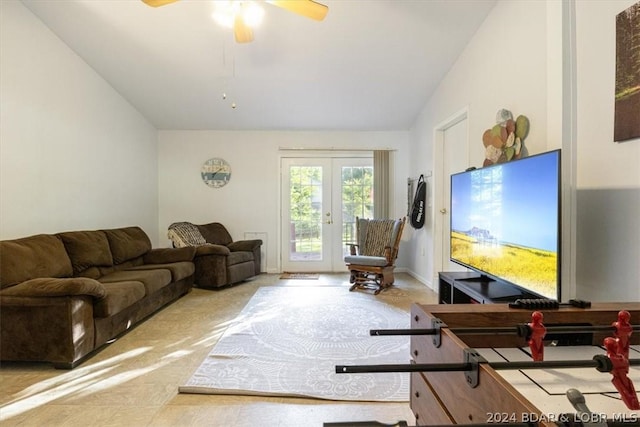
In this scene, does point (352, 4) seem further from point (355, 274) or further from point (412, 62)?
point (355, 274)

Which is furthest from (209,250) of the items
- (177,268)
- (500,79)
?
(500,79)

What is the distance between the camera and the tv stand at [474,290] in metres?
2.00

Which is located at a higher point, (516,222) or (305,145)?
(305,145)

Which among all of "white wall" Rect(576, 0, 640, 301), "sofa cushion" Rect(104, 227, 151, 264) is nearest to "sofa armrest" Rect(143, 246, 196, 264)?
"sofa cushion" Rect(104, 227, 151, 264)

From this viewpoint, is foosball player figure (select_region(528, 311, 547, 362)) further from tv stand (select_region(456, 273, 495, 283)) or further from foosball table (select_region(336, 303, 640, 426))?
tv stand (select_region(456, 273, 495, 283))

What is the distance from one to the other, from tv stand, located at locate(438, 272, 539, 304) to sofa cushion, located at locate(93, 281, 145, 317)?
248cm

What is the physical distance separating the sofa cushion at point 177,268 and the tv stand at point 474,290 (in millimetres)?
2660

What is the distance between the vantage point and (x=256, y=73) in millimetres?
3900

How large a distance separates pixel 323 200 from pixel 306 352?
331 centimetres

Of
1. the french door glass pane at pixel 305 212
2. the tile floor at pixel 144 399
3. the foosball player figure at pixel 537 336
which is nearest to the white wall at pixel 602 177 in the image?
the foosball player figure at pixel 537 336

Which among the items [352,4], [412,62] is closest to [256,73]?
[352,4]

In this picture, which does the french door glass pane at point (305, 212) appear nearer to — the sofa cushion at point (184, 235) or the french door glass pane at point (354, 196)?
the french door glass pane at point (354, 196)

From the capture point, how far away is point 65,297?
217cm

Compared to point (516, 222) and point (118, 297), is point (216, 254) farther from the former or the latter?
point (516, 222)
